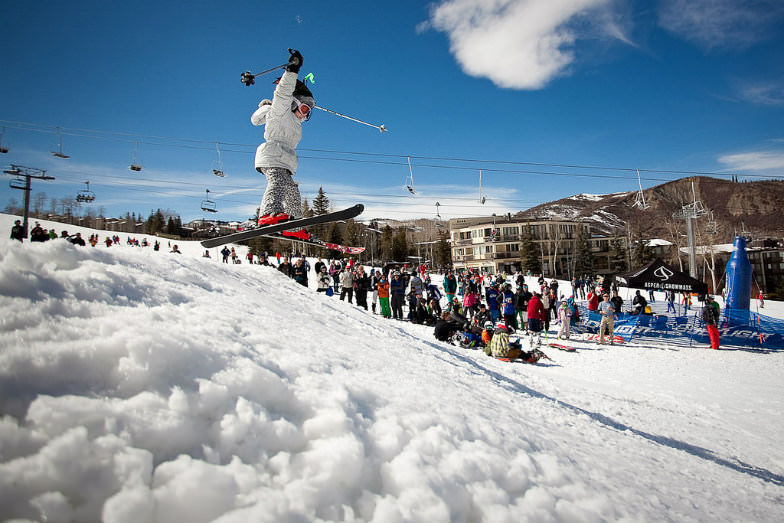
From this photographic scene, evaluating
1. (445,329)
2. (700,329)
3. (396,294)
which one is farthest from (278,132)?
(700,329)

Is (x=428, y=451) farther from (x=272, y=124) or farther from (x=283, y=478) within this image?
(x=272, y=124)

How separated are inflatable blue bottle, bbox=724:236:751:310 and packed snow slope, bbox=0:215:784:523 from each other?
1438 centimetres

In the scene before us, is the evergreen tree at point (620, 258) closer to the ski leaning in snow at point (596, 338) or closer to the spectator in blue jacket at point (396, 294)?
the ski leaning in snow at point (596, 338)

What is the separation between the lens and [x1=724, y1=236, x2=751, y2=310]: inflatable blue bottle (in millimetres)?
14914

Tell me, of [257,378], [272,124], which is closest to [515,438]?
[257,378]

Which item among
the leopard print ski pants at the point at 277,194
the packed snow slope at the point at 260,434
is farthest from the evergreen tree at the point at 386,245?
the packed snow slope at the point at 260,434

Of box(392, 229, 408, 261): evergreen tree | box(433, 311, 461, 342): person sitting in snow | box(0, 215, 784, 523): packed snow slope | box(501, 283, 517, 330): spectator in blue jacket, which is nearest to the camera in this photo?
box(0, 215, 784, 523): packed snow slope

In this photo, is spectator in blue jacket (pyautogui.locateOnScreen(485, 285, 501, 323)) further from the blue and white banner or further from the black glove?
the black glove

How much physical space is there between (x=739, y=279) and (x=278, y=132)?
719 inches

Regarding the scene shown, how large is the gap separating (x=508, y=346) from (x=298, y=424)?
7310 mm

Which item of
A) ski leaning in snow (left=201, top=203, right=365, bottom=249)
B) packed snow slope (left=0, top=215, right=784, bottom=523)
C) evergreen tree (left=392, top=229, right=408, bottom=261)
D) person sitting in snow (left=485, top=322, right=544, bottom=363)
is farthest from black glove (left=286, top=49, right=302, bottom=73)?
evergreen tree (left=392, top=229, right=408, bottom=261)

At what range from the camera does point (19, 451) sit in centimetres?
159

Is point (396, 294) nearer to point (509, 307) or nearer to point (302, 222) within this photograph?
point (509, 307)

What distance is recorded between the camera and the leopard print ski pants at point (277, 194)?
32.6 ft
